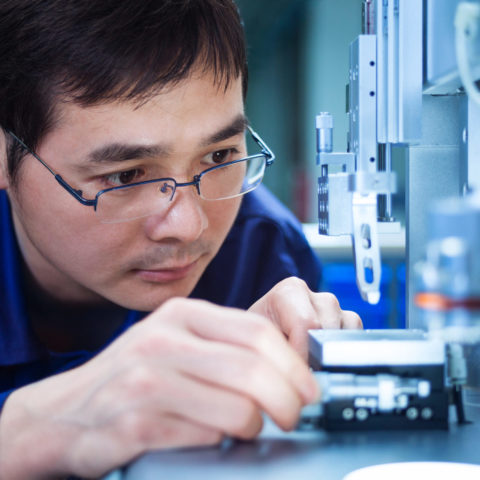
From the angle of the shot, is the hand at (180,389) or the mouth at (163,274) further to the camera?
the mouth at (163,274)

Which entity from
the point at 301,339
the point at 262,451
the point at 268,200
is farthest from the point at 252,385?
the point at 268,200

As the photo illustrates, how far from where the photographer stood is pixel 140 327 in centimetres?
57

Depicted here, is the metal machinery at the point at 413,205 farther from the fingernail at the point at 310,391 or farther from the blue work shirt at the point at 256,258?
the blue work shirt at the point at 256,258

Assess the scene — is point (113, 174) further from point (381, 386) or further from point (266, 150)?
point (381, 386)

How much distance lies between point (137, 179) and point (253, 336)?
16.2 inches

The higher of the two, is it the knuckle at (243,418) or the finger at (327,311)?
the finger at (327,311)

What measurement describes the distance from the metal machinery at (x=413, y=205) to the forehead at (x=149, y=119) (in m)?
0.17

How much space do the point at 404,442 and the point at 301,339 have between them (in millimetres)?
228

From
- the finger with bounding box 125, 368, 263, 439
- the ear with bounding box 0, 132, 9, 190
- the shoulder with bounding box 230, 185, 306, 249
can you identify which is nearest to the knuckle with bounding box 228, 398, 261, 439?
the finger with bounding box 125, 368, 263, 439

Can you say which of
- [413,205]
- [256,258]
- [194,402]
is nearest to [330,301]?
[413,205]

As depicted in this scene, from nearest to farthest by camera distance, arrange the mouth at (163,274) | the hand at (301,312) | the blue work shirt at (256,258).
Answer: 1. the hand at (301,312)
2. the mouth at (163,274)
3. the blue work shirt at (256,258)

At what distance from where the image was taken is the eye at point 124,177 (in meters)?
0.89

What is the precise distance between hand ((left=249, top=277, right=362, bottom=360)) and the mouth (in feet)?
0.46

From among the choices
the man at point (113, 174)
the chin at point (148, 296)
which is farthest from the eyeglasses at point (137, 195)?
the chin at point (148, 296)
